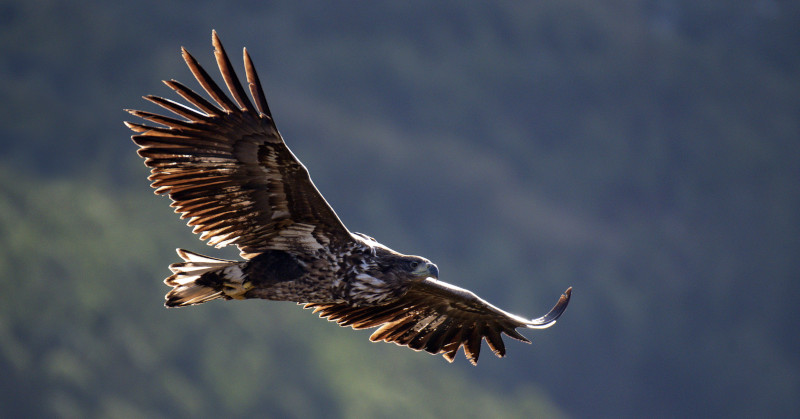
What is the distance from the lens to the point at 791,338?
214 ft

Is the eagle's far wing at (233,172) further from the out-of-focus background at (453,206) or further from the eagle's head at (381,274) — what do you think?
the out-of-focus background at (453,206)

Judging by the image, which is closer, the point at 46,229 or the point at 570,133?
the point at 46,229

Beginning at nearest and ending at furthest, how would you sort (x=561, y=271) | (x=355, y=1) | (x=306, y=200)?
(x=306, y=200) → (x=561, y=271) → (x=355, y=1)

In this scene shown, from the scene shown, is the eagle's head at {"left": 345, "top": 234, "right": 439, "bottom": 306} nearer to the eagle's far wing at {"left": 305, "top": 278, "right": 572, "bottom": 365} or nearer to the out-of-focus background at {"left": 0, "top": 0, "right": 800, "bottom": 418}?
the eagle's far wing at {"left": 305, "top": 278, "right": 572, "bottom": 365}

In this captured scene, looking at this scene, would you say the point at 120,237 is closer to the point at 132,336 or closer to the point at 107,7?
the point at 132,336

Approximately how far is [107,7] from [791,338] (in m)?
52.6

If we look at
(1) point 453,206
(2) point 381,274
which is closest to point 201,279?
(2) point 381,274

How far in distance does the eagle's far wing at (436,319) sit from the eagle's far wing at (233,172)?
5.45ft

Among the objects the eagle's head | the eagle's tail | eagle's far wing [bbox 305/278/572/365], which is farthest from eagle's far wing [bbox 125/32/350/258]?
eagle's far wing [bbox 305/278/572/365]

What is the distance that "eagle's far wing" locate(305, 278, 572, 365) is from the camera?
1043cm

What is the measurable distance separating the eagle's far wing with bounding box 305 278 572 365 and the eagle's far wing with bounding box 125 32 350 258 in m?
1.66

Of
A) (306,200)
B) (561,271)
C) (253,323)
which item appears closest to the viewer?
(306,200)

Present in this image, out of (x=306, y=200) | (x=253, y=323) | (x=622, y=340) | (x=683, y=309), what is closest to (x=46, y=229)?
(x=253, y=323)

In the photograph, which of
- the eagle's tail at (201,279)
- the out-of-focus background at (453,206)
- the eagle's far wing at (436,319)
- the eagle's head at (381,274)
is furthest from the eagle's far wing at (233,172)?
the out-of-focus background at (453,206)
